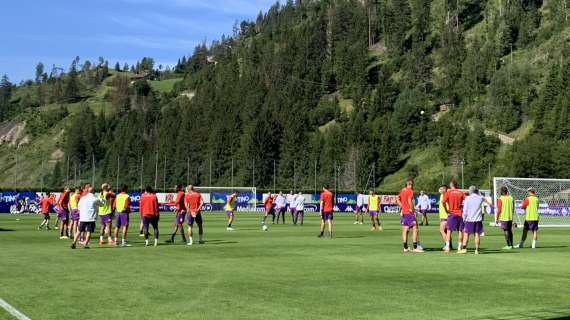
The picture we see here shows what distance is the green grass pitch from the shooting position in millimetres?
11844

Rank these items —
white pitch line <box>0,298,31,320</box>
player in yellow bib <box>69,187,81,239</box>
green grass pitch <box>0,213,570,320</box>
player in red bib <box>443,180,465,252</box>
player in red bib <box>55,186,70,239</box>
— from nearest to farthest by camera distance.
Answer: white pitch line <box>0,298,31,320</box> → green grass pitch <box>0,213,570,320</box> → player in red bib <box>443,180,465,252</box> → player in yellow bib <box>69,187,81,239</box> → player in red bib <box>55,186,70,239</box>

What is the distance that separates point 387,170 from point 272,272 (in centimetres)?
12106

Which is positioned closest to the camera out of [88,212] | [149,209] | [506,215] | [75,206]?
[88,212]

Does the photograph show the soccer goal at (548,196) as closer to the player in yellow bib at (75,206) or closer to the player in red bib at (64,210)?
the player in red bib at (64,210)

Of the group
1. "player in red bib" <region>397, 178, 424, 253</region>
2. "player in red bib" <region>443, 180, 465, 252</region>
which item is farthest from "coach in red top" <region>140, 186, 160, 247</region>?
"player in red bib" <region>443, 180, 465, 252</region>

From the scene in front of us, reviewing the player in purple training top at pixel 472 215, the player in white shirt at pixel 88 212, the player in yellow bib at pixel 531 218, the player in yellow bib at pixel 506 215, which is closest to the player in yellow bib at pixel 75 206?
the player in white shirt at pixel 88 212

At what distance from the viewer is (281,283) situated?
15312 mm

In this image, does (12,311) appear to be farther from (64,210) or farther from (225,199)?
(225,199)

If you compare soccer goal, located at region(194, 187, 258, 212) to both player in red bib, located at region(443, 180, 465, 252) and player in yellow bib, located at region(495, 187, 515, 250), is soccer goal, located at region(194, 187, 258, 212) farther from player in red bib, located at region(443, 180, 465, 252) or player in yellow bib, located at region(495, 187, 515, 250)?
player in red bib, located at region(443, 180, 465, 252)

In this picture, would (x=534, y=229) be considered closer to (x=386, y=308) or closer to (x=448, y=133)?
(x=386, y=308)

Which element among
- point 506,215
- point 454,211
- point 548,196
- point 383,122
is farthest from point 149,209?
point 383,122

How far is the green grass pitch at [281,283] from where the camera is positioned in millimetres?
11844

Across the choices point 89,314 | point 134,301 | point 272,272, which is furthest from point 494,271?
point 89,314

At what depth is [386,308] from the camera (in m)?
12.2
